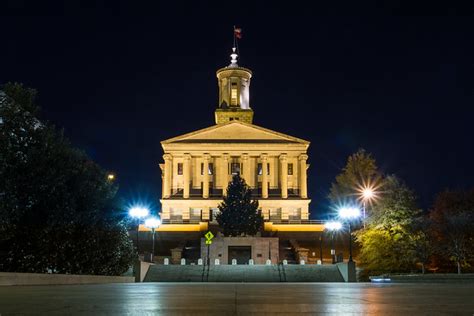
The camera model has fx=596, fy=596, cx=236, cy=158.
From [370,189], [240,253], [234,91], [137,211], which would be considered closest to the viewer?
[137,211]

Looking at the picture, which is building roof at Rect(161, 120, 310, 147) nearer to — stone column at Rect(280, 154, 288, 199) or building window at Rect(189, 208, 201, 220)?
stone column at Rect(280, 154, 288, 199)

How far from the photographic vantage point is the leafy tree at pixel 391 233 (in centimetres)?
4888

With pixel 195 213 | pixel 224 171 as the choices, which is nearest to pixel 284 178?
pixel 224 171

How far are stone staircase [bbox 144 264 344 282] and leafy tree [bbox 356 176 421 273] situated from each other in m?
5.97

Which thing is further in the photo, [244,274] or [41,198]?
[244,274]

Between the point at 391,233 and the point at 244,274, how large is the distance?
14237 mm

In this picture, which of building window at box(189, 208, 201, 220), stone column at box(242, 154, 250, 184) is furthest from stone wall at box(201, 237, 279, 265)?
stone column at box(242, 154, 250, 184)

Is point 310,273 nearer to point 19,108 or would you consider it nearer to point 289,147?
point 19,108

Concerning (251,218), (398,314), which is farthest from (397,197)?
(398,314)

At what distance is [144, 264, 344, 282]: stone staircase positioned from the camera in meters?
43.3

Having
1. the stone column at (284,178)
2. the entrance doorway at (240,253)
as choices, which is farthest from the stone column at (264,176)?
the entrance doorway at (240,253)

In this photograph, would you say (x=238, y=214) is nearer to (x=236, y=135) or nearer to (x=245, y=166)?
(x=245, y=166)

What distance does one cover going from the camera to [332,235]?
6794cm

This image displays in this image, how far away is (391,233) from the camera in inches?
2010
